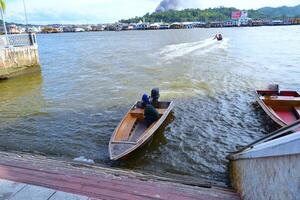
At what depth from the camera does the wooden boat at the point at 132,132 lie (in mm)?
9031

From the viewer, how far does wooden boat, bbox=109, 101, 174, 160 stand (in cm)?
903

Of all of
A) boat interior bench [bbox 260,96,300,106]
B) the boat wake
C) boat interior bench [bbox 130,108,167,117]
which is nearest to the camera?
boat interior bench [bbox 130,108,167,117]

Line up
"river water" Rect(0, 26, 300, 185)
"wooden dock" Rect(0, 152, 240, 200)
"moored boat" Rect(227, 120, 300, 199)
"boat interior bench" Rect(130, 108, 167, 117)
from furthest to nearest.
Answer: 1. "boat interior bench" Rect(130, 108, 167, 117)
2. "river water" Rect(0, 26, 300, 185)
3. "wooden dock" Rect(0, 152, 240, 200)
4. "moored boat" Rect(227, 120, 300, 199)

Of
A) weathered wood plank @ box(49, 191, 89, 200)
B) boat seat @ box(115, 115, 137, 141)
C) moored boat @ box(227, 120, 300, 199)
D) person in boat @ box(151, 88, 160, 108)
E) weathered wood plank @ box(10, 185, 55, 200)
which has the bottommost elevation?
boat seat @ box(115, 115, 137, 141)

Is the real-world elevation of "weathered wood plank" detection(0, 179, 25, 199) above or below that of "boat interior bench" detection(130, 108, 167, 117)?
above

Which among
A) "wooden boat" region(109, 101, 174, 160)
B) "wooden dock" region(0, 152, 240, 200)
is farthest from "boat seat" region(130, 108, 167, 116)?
"wooden dock" region(0, 152, 240, 200)

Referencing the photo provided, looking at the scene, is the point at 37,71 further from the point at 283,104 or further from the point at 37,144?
the point at 283,104

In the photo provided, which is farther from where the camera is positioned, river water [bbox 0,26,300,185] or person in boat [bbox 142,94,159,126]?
person in boat [bbox 142,94,159,126]

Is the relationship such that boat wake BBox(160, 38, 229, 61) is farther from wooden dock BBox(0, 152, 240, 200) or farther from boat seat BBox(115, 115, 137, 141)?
wooden dock BBox(0, 152, 240, 200)

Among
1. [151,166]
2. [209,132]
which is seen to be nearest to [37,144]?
[151,166]

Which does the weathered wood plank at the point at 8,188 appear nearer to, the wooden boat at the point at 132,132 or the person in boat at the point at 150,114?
the wooden boat at the point at 132,132

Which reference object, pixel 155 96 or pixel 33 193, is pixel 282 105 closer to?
pixel 155 96

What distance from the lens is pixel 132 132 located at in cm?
1094

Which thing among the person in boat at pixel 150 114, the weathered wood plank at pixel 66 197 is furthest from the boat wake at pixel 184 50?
the weathered wood plank at pixel 66 197
